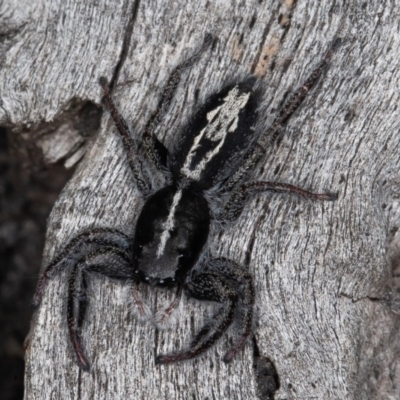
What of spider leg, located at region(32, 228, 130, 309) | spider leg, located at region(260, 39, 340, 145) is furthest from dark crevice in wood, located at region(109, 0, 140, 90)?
spider leg, located at region(260, 39, 340, 145)

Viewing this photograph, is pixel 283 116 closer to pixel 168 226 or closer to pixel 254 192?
pixel 254 192

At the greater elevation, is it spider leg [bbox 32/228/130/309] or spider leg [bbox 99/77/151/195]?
spider leg [bbox 99/77/151/195]

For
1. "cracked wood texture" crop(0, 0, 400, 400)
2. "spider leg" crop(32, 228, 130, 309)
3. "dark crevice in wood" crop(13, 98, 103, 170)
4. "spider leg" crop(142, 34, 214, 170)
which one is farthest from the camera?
"dark crevice in wood" crop(13, 98, 103, 170)

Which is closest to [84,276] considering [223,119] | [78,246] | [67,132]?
[78,246]

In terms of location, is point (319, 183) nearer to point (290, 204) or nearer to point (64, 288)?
point (290, 204)

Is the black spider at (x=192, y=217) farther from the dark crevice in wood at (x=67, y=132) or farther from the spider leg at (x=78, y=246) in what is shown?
the dark crevice in wood at (x=67, y=132)

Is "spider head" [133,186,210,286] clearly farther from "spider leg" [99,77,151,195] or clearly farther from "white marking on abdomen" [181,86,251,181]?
"white marking on abdomen" [181,86,251,181]

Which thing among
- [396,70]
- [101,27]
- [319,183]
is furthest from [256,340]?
[101,27]
